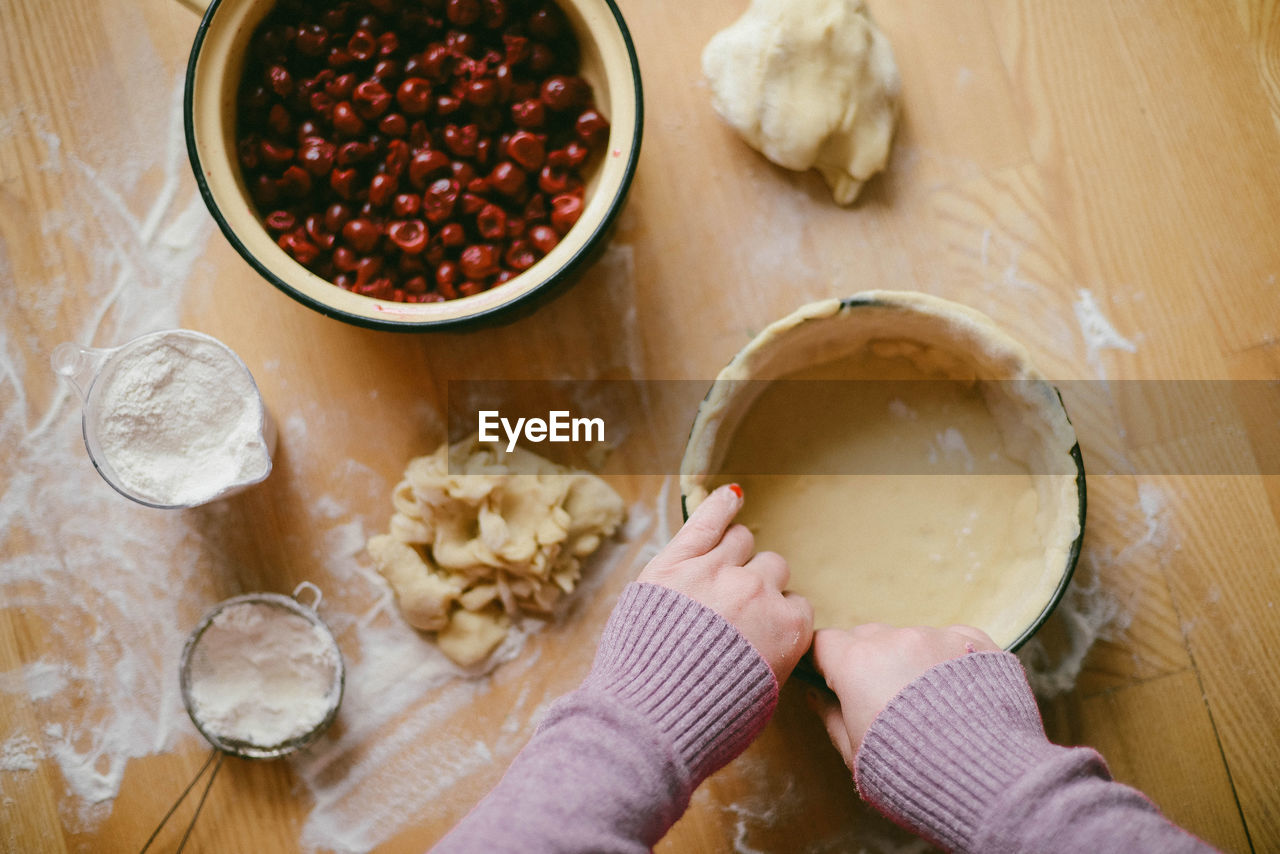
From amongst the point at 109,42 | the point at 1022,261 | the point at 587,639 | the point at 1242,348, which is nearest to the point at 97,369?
the point at 109,42

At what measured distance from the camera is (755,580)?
2.63 ft

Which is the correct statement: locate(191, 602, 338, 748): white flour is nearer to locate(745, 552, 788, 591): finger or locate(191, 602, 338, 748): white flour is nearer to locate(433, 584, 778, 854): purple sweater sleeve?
locate(433, 584, 778, 854): purple sweater sleeve

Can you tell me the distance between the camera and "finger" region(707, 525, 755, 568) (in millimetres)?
812

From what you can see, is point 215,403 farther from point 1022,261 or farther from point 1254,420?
point 1254,420

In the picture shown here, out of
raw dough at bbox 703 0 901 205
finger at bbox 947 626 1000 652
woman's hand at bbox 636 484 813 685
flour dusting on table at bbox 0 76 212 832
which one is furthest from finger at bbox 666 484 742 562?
flour dusting on table at bbox 0 76 212 832

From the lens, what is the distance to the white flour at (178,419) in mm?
856

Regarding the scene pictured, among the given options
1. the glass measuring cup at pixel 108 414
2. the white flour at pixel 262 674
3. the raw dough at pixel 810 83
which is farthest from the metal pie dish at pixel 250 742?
the raw dough at pixel 810 83

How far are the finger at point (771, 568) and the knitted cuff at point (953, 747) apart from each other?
0.46 feet

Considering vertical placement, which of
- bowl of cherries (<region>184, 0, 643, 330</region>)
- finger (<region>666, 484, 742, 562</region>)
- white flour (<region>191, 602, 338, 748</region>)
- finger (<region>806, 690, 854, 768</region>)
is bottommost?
white flour (<region>191, 602, 338, 748</region>)

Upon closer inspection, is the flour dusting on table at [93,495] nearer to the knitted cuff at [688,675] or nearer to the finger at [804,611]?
the knitted cuff at [688,675]

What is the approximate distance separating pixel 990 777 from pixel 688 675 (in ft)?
0.84

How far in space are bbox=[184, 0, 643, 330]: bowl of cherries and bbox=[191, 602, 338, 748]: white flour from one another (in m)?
0.37

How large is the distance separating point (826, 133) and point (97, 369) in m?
0.80

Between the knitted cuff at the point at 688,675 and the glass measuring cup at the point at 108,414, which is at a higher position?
the glass measuring cup at the point at 108,414
